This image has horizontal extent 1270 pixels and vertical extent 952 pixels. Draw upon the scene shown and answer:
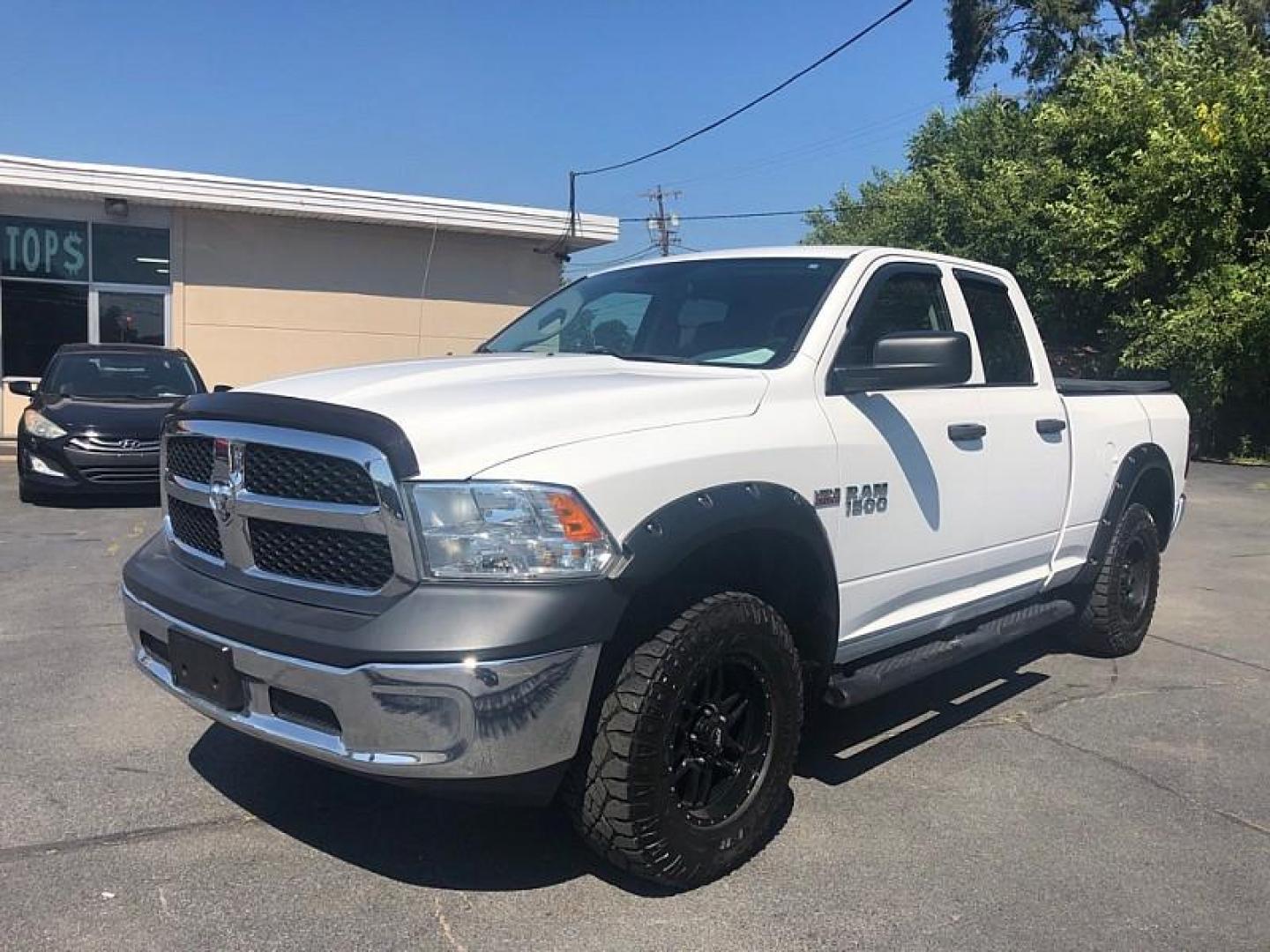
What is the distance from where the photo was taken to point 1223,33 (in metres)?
19.9

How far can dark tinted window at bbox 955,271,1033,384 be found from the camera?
4.90 m

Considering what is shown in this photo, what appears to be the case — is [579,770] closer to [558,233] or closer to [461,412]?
[461,412]

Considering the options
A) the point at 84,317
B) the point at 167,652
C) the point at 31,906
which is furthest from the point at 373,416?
the point at 84,317

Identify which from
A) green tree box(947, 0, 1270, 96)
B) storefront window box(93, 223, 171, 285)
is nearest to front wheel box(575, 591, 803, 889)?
storefront window box(93, 223, 171, 285)

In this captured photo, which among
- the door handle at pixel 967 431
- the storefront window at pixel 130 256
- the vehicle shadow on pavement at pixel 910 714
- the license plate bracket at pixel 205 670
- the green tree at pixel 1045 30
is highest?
the green tree at pixel 1045 30

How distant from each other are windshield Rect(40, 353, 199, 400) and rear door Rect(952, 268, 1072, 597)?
8540 millimetres

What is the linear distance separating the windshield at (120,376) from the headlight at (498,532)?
919 centimetres

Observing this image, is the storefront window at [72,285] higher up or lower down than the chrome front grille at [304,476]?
higher up

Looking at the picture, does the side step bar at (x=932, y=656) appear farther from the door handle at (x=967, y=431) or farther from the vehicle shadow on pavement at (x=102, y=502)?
the vehicle shadow on pavement at (x=102, y=502)

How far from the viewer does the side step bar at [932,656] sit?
379 cm

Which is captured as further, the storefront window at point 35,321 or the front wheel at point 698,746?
the storefront window at point 35,321

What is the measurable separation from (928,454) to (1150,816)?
1.49 meters

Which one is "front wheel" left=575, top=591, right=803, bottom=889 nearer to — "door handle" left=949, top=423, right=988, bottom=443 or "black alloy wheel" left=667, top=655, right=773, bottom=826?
"black alloy wheel" left=667, top=655, right=773, bottom=826

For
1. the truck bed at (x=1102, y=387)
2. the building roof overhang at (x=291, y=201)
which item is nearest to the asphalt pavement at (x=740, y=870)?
the truck bed at (x=1102, y=387)
